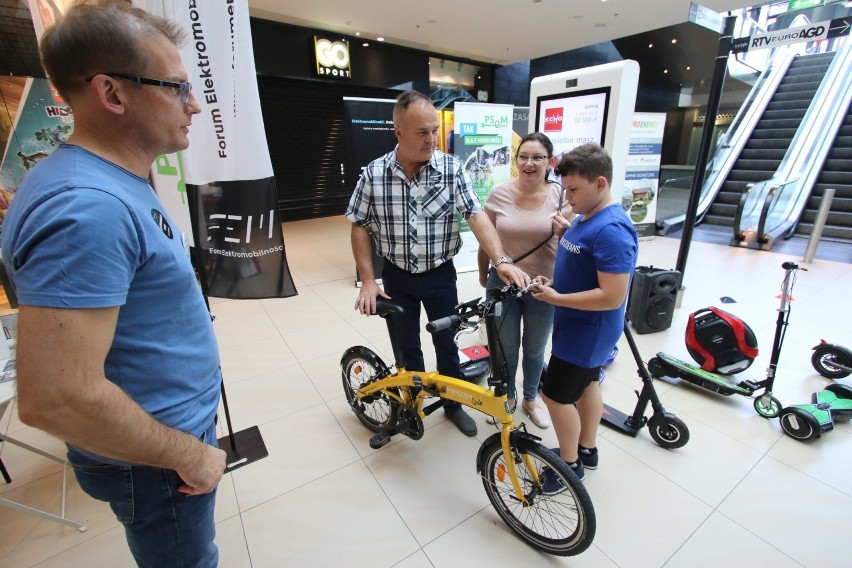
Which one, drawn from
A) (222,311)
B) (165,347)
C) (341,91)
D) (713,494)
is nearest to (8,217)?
(165,347)

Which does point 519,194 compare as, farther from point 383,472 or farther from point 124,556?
point 124,556

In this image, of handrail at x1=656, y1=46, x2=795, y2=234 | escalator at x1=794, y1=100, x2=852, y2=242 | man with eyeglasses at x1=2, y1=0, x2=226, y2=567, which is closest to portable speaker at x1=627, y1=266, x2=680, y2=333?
man with eyeglasses at x1=2, y1=0, x2=226, y2=567

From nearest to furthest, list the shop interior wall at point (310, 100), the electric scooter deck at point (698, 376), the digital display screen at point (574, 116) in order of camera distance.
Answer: the electric scooter deck at point (698, 376)
the digital display screen at point (574, 116)
the shop interior wall at point (310, 100)

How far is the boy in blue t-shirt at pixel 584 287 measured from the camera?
54.4 inches

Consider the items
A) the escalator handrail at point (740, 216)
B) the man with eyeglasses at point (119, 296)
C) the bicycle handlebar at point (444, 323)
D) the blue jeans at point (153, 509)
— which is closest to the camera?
the man with eyeglasses at point (119, 296)

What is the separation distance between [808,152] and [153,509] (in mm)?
9443

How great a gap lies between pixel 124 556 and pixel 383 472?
108 cm

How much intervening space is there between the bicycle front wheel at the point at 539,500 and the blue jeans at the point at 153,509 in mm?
999

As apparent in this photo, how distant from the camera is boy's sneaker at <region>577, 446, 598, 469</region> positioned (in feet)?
6.10

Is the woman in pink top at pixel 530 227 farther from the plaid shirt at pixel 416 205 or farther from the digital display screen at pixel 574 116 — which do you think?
the digital display screen at pixel 574 116

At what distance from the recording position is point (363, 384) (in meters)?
2.13

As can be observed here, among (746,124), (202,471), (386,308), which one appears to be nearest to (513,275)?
(386,308)

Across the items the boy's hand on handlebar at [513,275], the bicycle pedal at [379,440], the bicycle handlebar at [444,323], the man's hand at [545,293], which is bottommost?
the bicycle pedal at [379,440]

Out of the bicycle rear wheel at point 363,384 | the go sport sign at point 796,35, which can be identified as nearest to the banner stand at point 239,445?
the bicycle rear wheel at point 363,384
